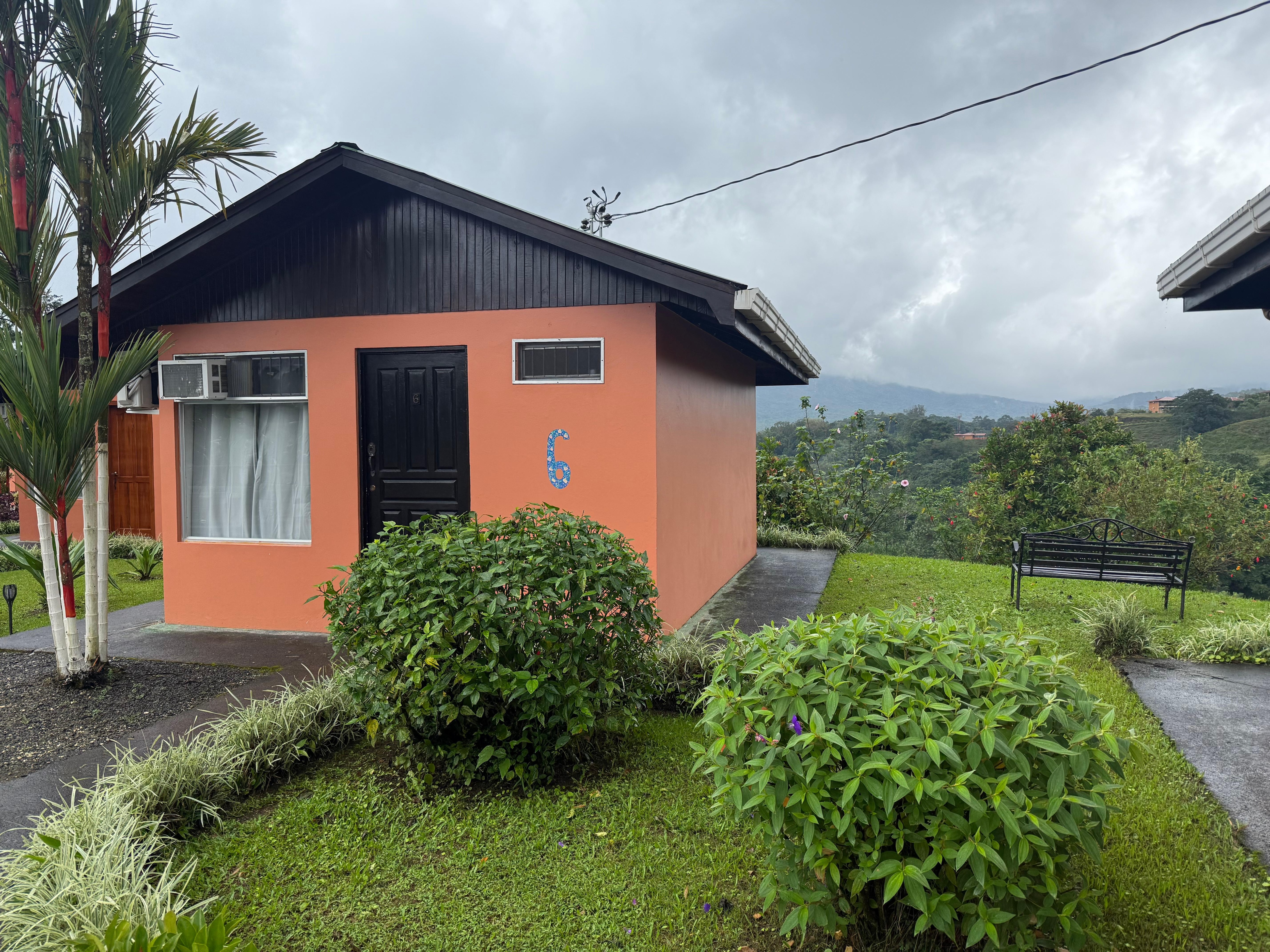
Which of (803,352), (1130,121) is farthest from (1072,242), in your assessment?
(803,352)

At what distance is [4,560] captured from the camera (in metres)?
6.33

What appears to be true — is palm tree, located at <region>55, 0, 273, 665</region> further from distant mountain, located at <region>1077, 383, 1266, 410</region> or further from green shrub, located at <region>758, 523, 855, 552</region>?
distant mountain, located at <region>1077, 383, 1266, 410</region>

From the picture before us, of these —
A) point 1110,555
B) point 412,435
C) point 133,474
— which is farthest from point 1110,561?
point 133,474

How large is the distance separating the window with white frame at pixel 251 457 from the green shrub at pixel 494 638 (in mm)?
3279

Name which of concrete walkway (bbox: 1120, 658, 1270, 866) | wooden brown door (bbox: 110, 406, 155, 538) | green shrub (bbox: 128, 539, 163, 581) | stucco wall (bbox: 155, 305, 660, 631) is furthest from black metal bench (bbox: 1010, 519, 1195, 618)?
wooden brown door (bbox: 110, 406, 155, 538)

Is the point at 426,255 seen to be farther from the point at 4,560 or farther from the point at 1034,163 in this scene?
the point at 1034,163

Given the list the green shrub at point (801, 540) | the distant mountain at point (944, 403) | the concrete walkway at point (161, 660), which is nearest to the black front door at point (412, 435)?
the concrete walkway at point (161, 660)

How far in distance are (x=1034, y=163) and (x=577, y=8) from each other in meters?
22.0

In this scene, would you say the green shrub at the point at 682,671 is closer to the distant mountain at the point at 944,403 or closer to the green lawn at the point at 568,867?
the green lawn at the point at 568,867

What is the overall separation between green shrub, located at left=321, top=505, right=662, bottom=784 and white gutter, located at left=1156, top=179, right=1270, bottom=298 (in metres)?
3.30

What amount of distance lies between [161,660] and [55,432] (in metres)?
1.93

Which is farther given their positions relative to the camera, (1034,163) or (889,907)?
(1034,163)

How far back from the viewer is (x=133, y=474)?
1205 centimetres

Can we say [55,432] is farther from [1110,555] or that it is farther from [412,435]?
[1110,555]
